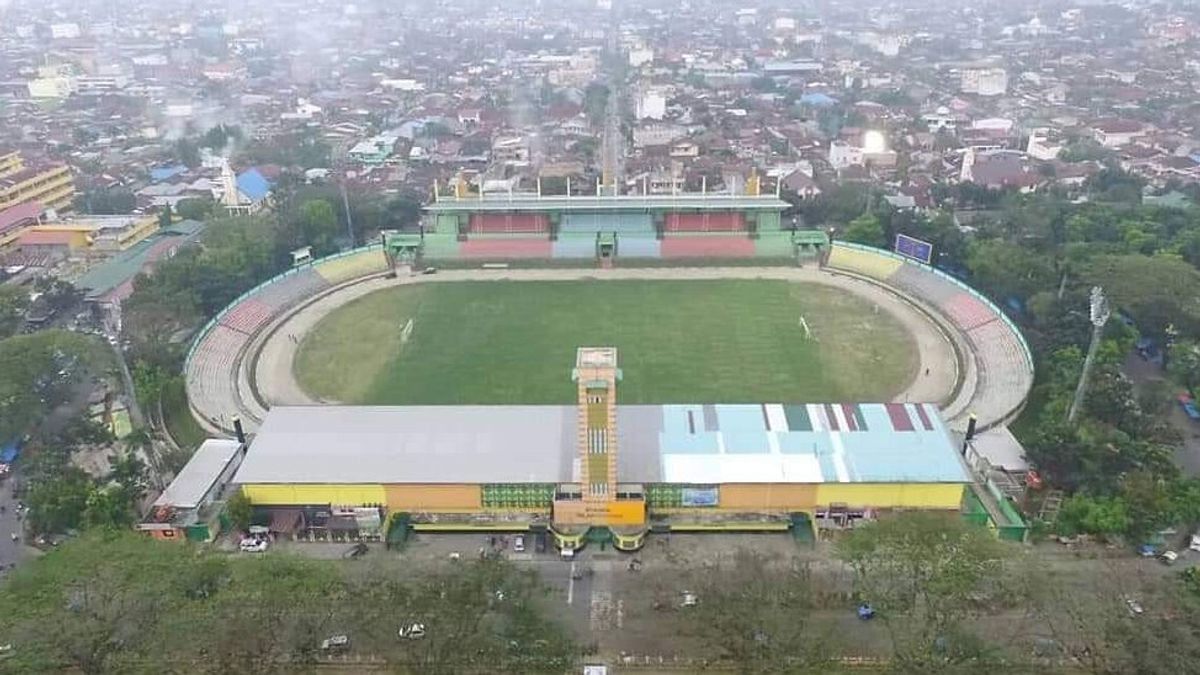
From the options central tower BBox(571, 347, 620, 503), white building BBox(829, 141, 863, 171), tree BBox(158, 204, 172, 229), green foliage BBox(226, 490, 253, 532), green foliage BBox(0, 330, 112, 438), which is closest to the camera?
central tower BBox(571, 347, 620, 503)

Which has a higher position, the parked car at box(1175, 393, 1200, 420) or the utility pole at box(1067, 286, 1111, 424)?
the utility pole at box(1067, 286, 1111, 424)

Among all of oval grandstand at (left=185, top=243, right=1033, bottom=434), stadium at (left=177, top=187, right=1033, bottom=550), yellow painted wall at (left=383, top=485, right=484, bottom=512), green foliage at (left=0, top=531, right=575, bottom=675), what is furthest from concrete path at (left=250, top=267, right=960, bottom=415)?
green foliage at (left=0, top=531, right=575, bottom=675)

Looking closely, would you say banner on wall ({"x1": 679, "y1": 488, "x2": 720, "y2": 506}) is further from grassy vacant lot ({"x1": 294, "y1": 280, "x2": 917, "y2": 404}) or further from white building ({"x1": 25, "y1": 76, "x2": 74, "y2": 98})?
white building ({"x1": 25, "y1": 76, "x2": 74, "y2": 98})

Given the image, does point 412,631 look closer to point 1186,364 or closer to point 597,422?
point 597,422

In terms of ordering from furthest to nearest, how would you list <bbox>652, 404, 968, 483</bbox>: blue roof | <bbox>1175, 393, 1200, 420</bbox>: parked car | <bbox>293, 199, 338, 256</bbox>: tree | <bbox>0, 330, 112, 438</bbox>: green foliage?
<bbox>293, 199, 338, 256</bbox>: tree < <bbox>1175, 393, 1200, 420</bbox>: parked car < <bbox>0, 330, 112, 438</bbox>: green foliage < <bbox>652, 404, 968, 483</bbox>: blue roof

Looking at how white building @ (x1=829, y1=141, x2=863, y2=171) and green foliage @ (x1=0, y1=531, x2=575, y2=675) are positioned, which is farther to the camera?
white building @ (x1=829, y1=141, x2=863, y2=171)

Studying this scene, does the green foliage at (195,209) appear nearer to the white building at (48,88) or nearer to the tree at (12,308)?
the tree at (12,308)

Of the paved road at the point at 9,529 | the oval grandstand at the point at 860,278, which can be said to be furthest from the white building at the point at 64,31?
the paved road at the point at 9,529

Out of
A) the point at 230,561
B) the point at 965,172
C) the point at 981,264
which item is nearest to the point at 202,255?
the point at 230,561
